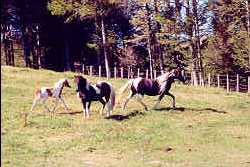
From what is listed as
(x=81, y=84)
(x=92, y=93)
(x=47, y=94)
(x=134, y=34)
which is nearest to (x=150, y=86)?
(x=92, y=93)

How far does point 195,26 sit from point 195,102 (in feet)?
47.5

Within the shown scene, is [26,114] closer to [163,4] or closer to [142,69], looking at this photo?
[163,4]

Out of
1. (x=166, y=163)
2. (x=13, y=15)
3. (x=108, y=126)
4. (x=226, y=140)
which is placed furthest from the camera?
(x=13, y=15)

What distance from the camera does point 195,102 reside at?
3306 centimetres

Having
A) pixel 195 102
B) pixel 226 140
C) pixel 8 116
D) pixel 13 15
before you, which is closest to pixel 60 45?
pixel 13 15

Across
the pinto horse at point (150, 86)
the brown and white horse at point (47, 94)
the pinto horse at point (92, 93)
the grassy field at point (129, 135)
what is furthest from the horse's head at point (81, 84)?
the pinto horse at point (150, 86)

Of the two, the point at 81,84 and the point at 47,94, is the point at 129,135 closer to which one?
the point at 81,84

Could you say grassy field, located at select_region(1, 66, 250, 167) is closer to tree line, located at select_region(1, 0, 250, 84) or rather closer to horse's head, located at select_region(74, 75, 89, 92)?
horse's head, located at select_region(74, 75, 89, 92)

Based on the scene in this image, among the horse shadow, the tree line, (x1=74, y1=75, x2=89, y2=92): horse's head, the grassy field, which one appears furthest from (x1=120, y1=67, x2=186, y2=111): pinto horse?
the tree line

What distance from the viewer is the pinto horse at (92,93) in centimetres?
2602

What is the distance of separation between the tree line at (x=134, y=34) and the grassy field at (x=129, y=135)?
14836mm

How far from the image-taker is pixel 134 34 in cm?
6347

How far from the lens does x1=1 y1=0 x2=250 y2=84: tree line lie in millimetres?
47312

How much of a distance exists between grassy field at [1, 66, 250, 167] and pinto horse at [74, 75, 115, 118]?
0.62 metres
